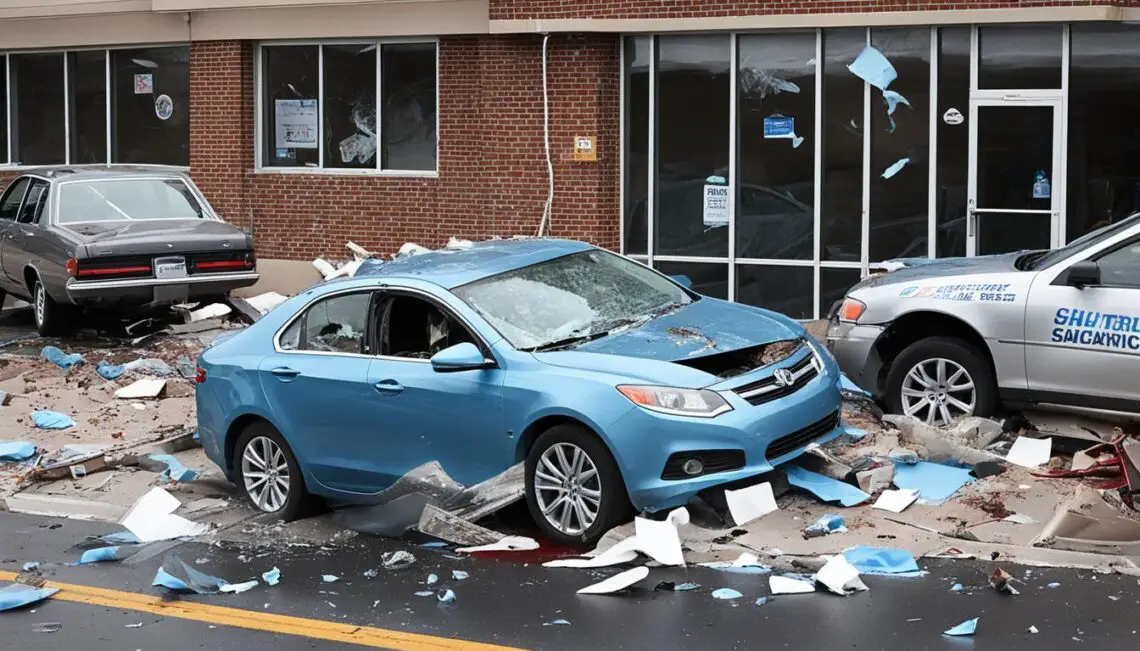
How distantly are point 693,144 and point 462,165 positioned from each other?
302cm

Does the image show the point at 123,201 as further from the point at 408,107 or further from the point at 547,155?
the point at 547,155

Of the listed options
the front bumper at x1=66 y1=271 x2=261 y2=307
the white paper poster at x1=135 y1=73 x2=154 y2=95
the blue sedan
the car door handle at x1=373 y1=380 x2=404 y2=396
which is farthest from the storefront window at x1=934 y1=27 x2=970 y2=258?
the white paper poster at x1=135 y1=73 x2=154 y2=95

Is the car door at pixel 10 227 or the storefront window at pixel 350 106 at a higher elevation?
the storefront window at pixel 350 106

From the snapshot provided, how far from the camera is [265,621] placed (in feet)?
23.7

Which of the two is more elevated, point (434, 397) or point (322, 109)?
point (322, 109)

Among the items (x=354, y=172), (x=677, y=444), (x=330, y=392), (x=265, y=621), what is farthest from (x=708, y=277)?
(x=265, y=621)

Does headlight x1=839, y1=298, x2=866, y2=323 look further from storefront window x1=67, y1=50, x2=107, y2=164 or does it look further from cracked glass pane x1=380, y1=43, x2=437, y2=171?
storefront window x1=67, y1=50, x2=107, y2=164

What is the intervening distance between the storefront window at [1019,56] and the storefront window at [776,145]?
1.86 meters

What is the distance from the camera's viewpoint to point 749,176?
664 inches

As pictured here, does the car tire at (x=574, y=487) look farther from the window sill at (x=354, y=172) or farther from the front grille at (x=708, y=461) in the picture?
the window sill at (x=354, y=172)

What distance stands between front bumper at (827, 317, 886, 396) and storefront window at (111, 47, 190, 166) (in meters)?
13.1

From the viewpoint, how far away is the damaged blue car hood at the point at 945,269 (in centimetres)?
1048

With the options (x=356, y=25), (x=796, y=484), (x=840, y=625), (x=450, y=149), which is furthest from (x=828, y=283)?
(x=840, y=625)

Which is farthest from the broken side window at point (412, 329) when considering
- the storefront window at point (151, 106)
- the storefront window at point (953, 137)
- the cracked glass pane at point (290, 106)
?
the storefront window at point (151, 106)
